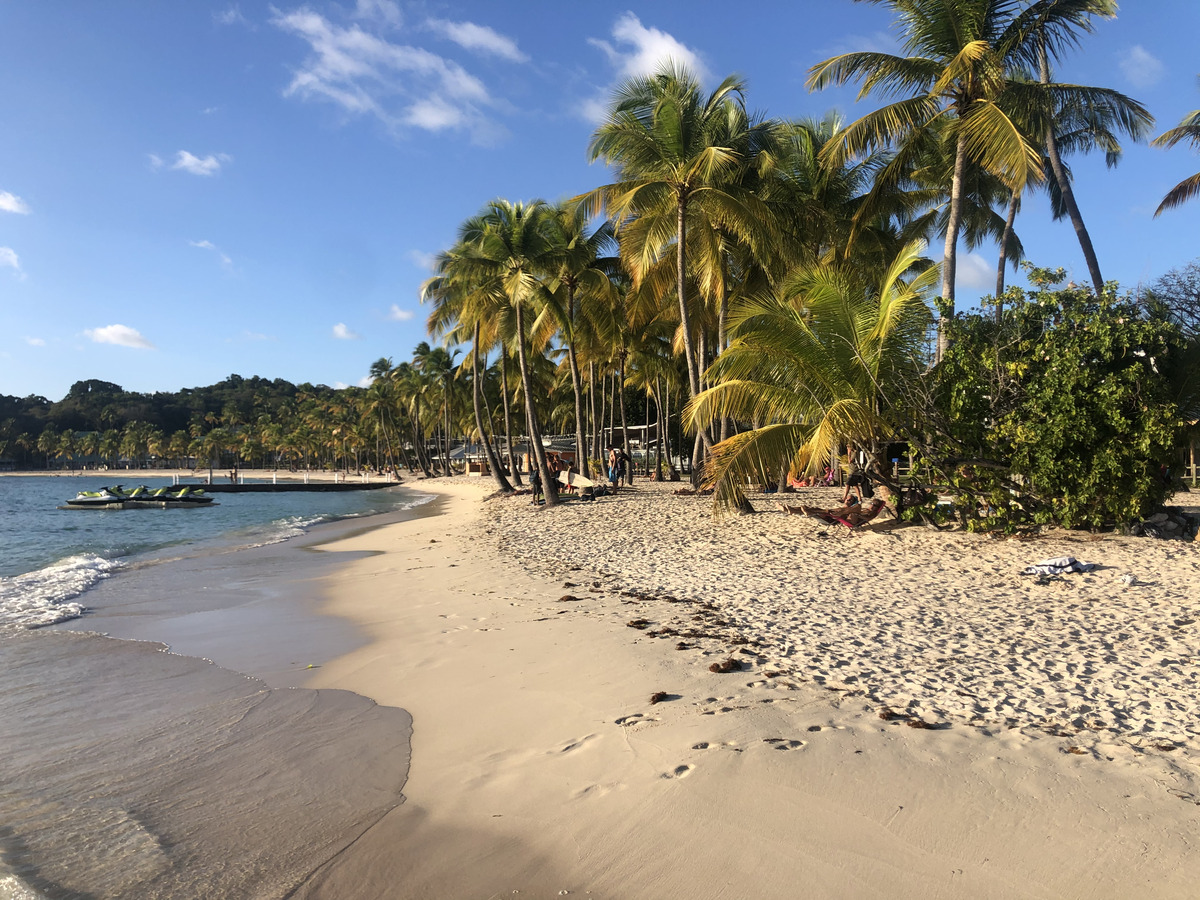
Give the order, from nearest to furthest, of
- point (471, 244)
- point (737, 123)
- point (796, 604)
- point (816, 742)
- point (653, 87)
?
point (816, 742) < point (796, 604) < point (653, 87) < point (737, 123) < point (471, 244)

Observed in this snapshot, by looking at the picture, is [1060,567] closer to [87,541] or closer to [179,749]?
[179,749]

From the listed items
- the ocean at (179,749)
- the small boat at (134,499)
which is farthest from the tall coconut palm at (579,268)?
the small boat at (134,499)

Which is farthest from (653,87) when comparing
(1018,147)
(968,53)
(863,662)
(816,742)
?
(816,742)

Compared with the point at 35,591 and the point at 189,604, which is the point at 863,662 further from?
the point at 35,591

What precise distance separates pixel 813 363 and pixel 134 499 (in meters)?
40.1

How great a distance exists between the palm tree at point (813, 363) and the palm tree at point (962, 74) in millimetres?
1161

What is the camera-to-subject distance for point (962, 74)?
41.6 ft

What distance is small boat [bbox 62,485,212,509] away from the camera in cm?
3753

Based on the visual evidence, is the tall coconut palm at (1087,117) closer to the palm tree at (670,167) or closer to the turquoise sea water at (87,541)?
the palm tree at (670,167)

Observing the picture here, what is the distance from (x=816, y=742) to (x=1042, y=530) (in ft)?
26.8

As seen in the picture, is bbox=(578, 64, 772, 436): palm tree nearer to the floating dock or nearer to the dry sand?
the dry sand

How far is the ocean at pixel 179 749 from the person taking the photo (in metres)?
3.38

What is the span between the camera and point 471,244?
2341 cm

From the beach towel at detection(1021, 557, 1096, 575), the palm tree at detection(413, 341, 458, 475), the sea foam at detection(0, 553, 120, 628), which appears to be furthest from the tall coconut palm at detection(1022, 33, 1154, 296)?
the palm tree at detection(413, 341, 458, 475)
